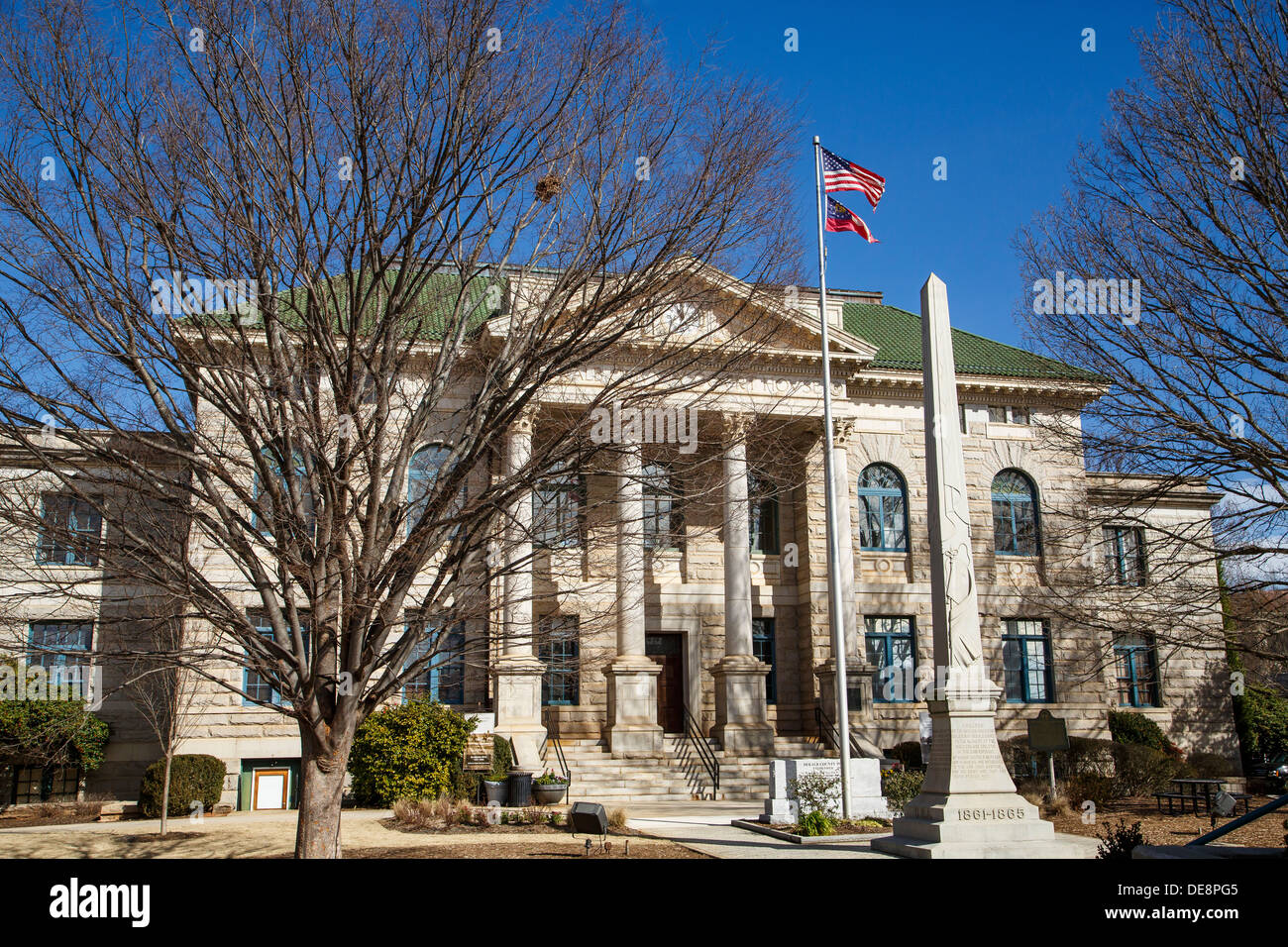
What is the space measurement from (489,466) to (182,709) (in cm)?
1238

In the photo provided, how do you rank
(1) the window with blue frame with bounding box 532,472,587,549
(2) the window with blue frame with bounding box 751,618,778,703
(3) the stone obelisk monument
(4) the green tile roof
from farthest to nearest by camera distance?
(4) the green tile roof
(2) the window with blue frame with bounding box 751,618,778,703
(3) the stone obelisk monument
(1) the window with blue frame with bounding box 532,472,587,549

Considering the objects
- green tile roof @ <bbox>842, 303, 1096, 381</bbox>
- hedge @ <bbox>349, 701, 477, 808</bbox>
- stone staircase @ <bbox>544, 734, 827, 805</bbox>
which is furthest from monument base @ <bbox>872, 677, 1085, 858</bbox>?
green tile roof @ <bbox>842, 303, 1096, 381</bbox>

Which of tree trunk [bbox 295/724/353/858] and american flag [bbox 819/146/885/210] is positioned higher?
american flag [bbox 819/146/885/210]

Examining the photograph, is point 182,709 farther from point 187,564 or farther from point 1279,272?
point 1279,272

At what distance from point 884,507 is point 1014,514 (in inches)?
171

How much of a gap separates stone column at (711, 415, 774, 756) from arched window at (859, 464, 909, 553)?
4550mm

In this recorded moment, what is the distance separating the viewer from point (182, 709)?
2197 cm

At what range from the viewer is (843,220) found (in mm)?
22312

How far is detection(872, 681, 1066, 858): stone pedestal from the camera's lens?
12953mm

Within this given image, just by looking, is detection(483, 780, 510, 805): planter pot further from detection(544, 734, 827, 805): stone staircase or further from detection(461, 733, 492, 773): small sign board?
detection(544, 734, 827, 805): stone staircase

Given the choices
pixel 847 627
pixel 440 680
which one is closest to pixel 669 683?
pixel 847 627

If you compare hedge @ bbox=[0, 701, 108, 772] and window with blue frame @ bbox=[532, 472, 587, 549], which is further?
hedge @ bbox=[0, 701, 108, 772]

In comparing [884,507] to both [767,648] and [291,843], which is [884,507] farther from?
[291,843]

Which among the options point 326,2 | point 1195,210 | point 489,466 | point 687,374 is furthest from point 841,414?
point 326,2
